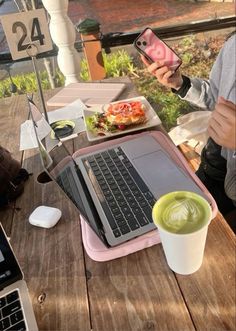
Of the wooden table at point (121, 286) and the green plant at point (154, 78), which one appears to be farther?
the green plant at point (154, 78)

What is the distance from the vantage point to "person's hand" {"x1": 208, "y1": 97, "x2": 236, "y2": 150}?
2.72 ft

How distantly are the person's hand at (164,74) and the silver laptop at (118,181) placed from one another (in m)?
0.30

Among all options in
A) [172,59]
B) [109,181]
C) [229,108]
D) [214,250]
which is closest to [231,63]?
[172,59]

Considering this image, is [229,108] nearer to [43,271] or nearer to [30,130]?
[43,271]

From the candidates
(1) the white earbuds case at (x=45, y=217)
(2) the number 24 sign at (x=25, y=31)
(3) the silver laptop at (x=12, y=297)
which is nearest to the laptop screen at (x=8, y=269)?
(3) the silver laptop at (x=12, y=297)

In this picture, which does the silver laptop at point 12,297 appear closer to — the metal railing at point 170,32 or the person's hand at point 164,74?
the person's hand at point 164,74

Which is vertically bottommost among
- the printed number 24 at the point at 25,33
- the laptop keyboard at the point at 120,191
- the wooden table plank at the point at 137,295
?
the wooden table plank at the point at 137,295

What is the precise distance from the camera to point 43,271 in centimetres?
68

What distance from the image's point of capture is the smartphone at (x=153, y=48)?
112 centimetres

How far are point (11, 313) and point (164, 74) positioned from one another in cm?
92

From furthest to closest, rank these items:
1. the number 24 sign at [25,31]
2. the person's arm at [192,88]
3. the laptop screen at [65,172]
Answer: the person's arm at [192,88], the number 24 sign at [25,31], the laptop screen at [65,172]

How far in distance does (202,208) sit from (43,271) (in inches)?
14.0

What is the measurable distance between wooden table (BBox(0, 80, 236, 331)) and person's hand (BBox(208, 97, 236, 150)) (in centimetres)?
24

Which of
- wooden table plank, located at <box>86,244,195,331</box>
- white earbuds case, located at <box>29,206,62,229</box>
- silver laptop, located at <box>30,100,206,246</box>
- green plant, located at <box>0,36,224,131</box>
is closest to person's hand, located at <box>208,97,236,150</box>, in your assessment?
silver laptop, located at <box>30,100,206,246</box>
